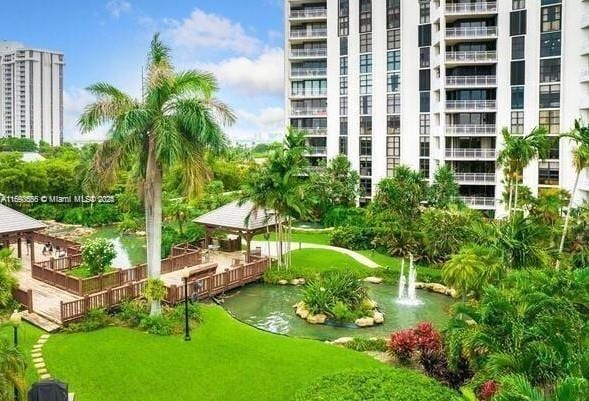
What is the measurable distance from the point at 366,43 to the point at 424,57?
5005mm

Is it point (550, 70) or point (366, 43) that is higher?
point (366, 43)

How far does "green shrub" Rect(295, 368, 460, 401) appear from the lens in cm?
1070

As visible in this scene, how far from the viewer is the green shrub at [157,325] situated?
16.2m

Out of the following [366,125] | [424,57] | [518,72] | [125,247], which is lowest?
[125,247]

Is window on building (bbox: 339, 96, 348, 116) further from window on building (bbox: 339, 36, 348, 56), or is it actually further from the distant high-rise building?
the distant high-rise building

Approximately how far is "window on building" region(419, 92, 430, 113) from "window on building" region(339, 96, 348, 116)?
6238 millimetres

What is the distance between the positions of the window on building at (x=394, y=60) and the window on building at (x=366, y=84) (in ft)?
6.00

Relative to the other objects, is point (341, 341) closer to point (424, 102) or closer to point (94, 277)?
point (94, 277)

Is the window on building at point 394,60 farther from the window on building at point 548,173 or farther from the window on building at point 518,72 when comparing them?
the window on building at point 548,173

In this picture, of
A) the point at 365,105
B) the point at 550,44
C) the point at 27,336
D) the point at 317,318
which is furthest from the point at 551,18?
the point at 27,336

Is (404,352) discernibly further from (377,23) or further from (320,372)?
(377,23)

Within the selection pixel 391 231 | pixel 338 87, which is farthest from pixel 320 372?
pixel 338 87

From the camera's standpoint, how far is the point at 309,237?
113 feet

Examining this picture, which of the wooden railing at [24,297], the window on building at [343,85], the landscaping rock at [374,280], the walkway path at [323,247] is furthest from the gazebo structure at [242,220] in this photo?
the window on building at [343,85]
